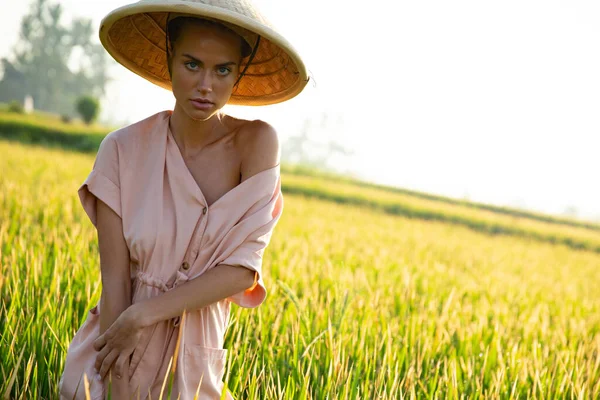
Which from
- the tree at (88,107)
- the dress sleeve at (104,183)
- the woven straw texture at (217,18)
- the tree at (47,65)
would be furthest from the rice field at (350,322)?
the tree at (47,65)

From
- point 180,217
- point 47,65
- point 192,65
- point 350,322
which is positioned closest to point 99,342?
point 180,217

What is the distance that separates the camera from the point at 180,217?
1.29m

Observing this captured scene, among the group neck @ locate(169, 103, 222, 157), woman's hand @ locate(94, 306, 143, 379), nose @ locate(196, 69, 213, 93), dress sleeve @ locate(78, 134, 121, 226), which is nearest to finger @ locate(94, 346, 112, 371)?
woman's hand @ locate(94, 306, 143, 379)

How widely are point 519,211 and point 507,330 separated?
53.7 ft

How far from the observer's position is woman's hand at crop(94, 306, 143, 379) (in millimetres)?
1195

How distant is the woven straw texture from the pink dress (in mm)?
270

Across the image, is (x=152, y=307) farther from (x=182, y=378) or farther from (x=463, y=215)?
(x=463, y=215)

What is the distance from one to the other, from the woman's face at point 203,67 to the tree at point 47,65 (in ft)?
182

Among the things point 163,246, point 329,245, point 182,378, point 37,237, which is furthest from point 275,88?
point 329,245

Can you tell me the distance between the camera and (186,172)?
1.31 meters

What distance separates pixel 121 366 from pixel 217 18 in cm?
77

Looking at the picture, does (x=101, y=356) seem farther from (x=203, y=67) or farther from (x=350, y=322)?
(x=350, y=322)

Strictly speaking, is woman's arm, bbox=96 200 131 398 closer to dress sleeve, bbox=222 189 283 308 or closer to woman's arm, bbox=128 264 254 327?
woman's arm, bbox=128 264 254 327

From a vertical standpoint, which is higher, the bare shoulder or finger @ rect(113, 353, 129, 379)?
the bare shoulder
